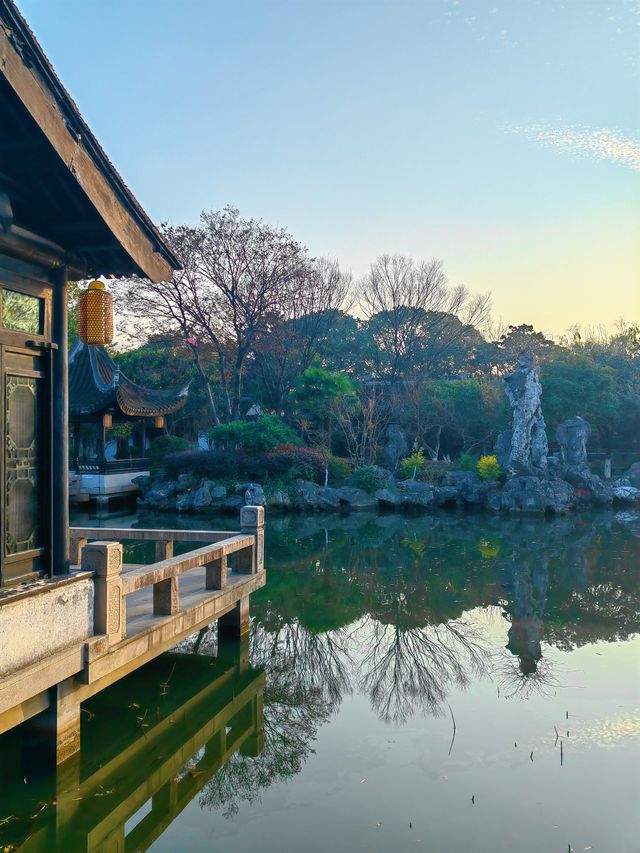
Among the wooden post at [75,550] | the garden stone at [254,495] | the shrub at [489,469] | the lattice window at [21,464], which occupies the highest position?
the lattice window at [21,464]

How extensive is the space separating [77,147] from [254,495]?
14711 millimetres

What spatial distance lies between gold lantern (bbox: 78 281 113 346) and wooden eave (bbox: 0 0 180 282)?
31cm

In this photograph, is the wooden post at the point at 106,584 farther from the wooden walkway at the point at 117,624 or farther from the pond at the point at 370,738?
the pond at the point at 370,738

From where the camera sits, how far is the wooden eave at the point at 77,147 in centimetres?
347

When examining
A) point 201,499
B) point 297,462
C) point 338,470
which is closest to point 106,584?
point 201,499

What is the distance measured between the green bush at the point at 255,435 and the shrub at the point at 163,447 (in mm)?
2324

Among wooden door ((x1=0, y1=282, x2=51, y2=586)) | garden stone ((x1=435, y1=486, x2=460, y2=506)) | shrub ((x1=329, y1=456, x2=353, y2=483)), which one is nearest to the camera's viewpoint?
wooden door ((x1=0, y1=282, x2=51, y2=586))

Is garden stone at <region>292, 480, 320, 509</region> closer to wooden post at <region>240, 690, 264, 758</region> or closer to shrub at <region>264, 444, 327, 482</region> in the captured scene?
shrub at <region>264, 444, 327, 482</region>

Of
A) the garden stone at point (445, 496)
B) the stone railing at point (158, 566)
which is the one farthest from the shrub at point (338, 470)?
the stone railing at point (158, 566)

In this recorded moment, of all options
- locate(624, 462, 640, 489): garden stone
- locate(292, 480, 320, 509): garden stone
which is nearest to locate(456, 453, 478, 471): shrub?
locate(624, 462, 640, 489): garden stone

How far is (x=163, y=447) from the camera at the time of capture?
22641 millimetres

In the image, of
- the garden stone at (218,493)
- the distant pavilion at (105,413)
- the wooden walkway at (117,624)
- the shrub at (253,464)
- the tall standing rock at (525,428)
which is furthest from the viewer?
the distant pavilion at (105,413)

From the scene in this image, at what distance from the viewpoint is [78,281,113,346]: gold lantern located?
4.72 meters

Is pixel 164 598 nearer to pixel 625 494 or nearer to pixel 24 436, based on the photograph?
pixel 24 436
